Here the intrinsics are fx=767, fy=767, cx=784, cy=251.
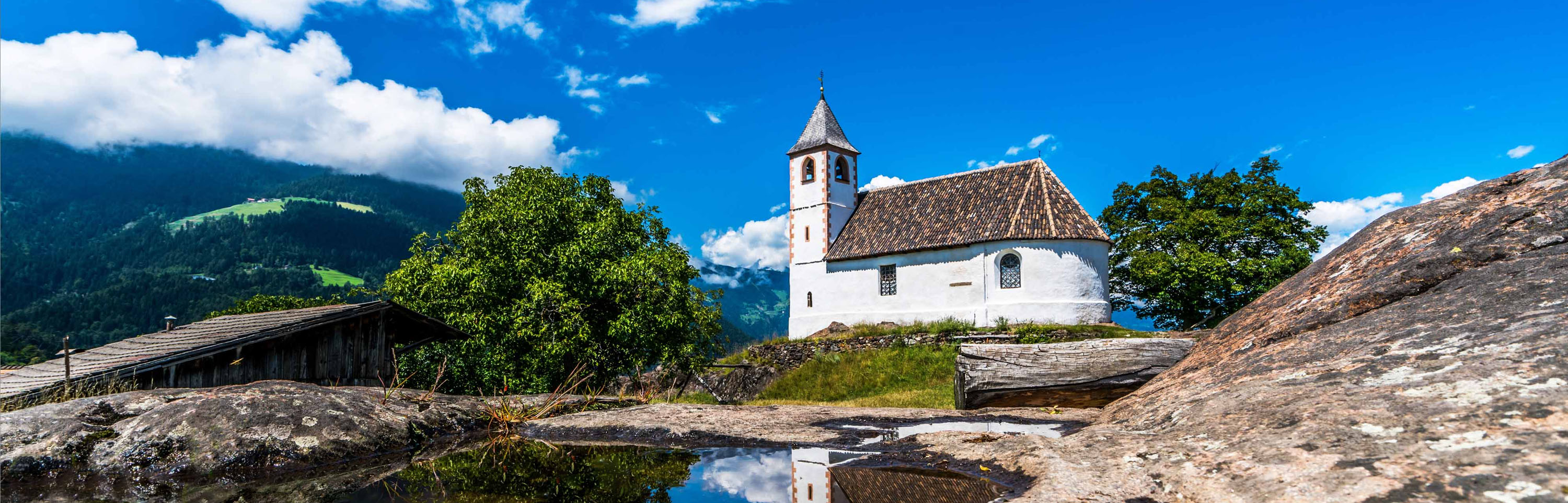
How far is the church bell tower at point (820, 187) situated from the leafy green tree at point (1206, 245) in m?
12.0

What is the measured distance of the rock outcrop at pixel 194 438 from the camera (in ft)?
18.1

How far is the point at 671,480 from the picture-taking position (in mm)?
5184

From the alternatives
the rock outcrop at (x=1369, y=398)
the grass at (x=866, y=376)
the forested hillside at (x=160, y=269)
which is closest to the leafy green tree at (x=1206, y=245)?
the grass at (x=866, y=376)

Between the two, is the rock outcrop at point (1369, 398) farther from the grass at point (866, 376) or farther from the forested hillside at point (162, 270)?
the forested hillside at point (162, 270)

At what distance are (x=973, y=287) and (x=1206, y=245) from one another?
35.4 feet

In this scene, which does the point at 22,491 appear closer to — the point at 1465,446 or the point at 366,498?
the point at 366,498

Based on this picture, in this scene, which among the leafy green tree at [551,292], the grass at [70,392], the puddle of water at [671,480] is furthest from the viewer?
the leafy green tree at [551,292]

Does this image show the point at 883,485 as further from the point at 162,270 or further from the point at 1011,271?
the point at 162,270

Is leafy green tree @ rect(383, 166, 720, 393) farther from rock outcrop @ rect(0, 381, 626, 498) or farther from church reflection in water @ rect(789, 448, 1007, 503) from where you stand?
church reflection in water @ rect(789, 448, 1007, 503)

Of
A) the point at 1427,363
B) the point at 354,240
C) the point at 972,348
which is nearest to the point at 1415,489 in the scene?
the point at 1427,363

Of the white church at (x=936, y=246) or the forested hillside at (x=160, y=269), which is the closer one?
the white church at (x=936, y=246)

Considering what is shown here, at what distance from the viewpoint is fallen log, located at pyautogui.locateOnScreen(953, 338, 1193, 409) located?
8.38 metres

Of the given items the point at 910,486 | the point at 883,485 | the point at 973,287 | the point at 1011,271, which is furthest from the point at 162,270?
the point at 910,486

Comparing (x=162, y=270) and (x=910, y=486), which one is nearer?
(x=910, y=486)
